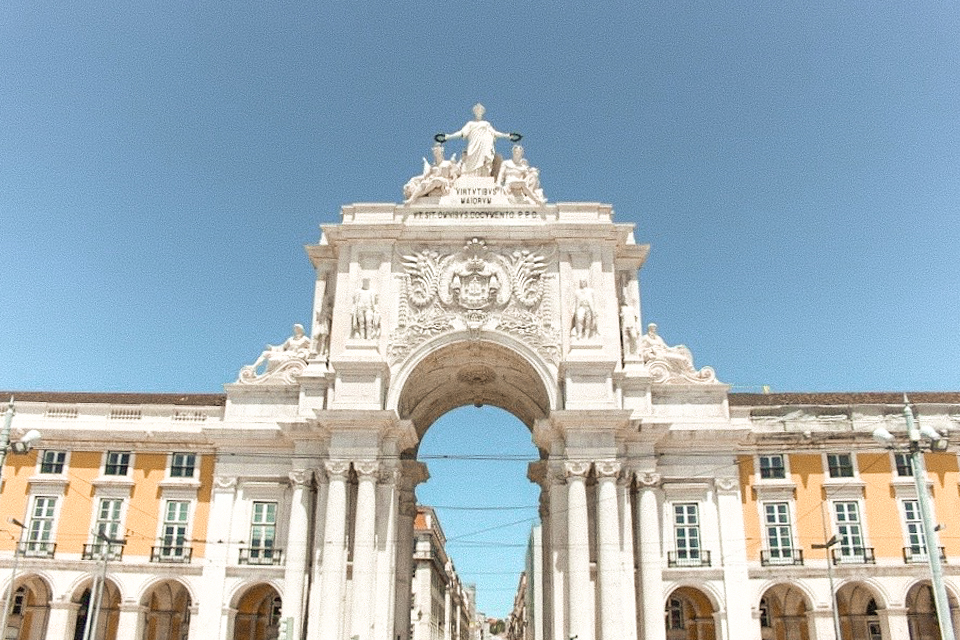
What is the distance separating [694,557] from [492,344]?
13607 millimetres

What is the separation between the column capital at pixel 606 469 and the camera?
37000mm

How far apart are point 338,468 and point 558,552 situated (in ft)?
34.4

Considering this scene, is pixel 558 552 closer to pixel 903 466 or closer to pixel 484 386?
pixel 484 386

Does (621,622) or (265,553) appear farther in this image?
(265,553)

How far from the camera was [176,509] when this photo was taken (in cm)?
4044

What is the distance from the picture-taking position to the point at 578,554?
3588 cm

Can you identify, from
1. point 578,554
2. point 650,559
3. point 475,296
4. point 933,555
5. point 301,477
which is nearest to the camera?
point 933,555

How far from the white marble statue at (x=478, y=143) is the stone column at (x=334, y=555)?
1755 cm

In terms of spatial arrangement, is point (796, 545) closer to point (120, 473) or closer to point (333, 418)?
point (333, 418)

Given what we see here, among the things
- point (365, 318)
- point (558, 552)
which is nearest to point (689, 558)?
point (558, 552)

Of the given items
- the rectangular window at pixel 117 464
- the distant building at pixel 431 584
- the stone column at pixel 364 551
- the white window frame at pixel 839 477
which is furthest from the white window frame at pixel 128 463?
the white window frame at pixel 839 477

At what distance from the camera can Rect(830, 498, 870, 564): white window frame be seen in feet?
124

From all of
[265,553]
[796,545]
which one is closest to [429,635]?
[265,553]

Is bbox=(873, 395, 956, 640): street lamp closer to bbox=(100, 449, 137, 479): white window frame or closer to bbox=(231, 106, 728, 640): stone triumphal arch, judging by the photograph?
bbox=(231, 106, 728, 640): stone triumphal arch
